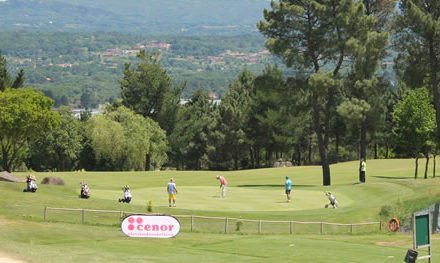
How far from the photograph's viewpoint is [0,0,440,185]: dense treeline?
204 ft

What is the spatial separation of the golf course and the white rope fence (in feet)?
0.25

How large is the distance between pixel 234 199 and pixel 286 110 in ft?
59.6

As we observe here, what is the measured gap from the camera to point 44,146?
11112 centimetres

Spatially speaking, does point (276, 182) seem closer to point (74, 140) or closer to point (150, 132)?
point (150, 132)

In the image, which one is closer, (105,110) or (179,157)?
(105,110)

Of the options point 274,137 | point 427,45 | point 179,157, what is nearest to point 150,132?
point 274,137

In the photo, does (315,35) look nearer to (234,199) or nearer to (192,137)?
(234,199)

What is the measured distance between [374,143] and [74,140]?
4539cm

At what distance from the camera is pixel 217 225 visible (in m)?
41.1

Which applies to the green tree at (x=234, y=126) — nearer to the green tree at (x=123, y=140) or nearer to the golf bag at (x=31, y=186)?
the green tree at (x=123, y=140)

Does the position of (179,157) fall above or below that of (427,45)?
below


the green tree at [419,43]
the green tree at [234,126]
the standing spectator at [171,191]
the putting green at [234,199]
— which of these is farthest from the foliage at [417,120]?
the green tree at [234,126]

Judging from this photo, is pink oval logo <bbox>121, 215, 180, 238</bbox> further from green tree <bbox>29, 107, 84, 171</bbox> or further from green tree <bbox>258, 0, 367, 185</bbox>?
green tree <bbox>29, 107, 84, 171</bbox>

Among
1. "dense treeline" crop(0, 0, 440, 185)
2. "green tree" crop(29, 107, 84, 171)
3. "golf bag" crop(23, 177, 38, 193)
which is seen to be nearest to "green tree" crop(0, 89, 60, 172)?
"dense treeline" crop(0, 0, 440, 185)
